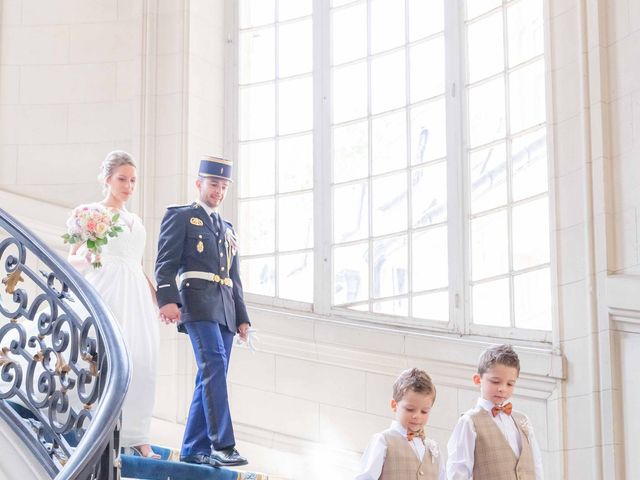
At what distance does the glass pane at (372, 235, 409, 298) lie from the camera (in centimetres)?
742

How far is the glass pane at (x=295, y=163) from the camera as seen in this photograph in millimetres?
8000

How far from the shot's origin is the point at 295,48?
8203 millimetres

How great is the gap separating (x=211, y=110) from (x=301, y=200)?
0.90 meters

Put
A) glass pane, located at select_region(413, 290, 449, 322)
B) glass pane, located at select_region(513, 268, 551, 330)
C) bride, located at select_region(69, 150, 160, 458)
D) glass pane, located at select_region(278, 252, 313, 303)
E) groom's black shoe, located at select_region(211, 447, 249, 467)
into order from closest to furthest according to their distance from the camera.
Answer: groom's black shoe, located at select_region(211, 447, 249, 467), bride, located at select_region(69, 150, 160, 458), glass pane, located at select_region(513, 268, 551, 330), glass pane, located at select_region(413, 290, 449, 322), glass pane, located at select_region(278, 252, 313, 303)

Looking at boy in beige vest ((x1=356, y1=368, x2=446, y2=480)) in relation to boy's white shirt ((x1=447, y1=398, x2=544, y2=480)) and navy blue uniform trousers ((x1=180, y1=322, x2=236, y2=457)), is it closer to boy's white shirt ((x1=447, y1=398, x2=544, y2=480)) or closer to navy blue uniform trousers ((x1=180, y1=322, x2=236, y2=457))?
boy's white shirt ((x1=447, y1=398, x2=544, y2=480))

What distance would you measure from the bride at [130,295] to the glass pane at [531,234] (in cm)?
217

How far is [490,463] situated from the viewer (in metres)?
4.73

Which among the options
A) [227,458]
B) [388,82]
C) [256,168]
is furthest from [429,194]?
[227,458]

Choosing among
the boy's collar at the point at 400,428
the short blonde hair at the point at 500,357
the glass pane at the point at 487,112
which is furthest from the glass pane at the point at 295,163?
the boy's collar at the point at 400,428

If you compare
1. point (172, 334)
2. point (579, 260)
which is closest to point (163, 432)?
point (172, 334)

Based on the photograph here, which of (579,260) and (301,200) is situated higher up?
(301,200)

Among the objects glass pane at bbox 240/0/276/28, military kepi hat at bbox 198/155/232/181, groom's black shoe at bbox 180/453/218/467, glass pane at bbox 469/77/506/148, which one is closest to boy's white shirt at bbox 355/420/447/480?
groom's black shoe at bbox 180/453/218/467

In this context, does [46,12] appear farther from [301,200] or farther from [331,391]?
[331,391]

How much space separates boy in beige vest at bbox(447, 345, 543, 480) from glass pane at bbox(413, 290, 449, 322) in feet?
7.60
